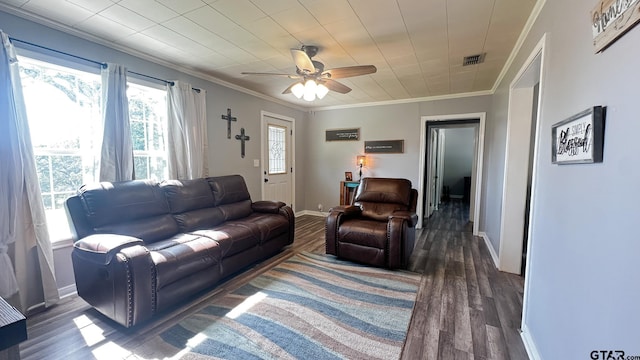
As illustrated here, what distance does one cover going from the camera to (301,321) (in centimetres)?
203

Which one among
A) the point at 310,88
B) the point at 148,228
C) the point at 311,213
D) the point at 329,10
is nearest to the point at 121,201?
the point at 148,228

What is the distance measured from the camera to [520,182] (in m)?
2.81

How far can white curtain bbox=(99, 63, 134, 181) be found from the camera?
2.57m

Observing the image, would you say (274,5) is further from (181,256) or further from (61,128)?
(61,128)

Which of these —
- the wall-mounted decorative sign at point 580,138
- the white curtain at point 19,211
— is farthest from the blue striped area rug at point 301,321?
the wall-mounted decorative sign at point 580,138

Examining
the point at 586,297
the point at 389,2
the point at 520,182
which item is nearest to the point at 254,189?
the point at 389,2

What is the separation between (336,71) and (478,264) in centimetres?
286

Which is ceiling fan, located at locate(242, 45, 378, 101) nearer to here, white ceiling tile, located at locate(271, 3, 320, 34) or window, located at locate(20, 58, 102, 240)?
white ceiling tile, located at locate(271, 3, 320, 34)

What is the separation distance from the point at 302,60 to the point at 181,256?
2.05m

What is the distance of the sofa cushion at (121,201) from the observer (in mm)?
2262

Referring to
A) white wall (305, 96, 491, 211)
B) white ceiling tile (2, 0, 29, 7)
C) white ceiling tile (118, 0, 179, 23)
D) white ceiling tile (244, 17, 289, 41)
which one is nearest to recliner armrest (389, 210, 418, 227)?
white wall (305, 96, 491, 211)

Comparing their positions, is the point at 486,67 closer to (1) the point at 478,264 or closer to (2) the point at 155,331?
(1) the point at 478,264

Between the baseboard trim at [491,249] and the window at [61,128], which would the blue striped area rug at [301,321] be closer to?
the baseboard trim at [491,249]

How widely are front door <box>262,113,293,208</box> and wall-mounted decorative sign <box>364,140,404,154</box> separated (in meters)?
1.66
